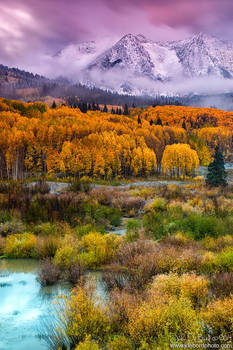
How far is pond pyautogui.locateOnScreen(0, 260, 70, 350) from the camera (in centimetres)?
586

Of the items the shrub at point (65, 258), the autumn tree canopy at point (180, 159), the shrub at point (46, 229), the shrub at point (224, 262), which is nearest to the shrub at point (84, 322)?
the shrub at point (65, 258)

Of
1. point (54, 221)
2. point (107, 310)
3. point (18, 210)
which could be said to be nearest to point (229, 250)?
point (107, 310)

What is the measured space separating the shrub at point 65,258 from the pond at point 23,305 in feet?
2.86

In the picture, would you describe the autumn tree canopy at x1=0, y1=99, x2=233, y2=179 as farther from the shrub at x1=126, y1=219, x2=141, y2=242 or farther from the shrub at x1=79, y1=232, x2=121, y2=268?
the shrub at x1=79, y1=232, x2=121, y2=268

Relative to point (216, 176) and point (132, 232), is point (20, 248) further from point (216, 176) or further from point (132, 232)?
point (216, 176)

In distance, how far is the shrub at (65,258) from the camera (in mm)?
9164

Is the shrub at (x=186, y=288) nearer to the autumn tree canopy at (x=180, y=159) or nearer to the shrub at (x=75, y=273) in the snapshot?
the shrub at (x=75, y=273)

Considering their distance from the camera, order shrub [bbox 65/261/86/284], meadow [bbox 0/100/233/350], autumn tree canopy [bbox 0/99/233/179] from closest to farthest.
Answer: meadow [bbox 0/100/233/350], shrub [bbox 65/261/86/284], autumn tree canopy [bbox 0/99/233/179]

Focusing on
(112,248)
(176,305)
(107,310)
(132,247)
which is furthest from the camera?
(112,248)

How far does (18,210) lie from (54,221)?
2800 millimetres

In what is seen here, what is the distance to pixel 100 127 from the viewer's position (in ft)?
280

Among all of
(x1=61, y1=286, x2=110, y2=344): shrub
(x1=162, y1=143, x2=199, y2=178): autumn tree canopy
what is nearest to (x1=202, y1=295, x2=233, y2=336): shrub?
(x1=61, y1=286, x2=110, y2=344): shrub

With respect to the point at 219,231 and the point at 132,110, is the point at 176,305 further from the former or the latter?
the point at 132,110

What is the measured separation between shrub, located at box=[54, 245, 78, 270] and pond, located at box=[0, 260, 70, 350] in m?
0.87
